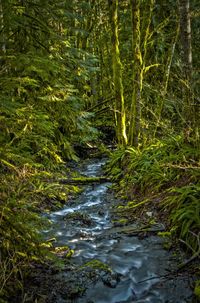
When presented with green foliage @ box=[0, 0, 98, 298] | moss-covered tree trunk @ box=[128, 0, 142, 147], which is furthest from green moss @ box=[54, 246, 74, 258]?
moss-covered tree trunk @ box=[128, 0, 142, 147]

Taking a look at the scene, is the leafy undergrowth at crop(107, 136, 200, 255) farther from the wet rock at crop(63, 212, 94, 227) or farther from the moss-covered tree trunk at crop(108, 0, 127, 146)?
the moss-covered tree trunk at crop(108, 0, 127, 146)

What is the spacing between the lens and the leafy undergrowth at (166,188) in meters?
5.07

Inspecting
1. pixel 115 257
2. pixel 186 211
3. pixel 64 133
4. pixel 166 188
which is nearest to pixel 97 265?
pixel 115 257

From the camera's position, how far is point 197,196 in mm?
5453

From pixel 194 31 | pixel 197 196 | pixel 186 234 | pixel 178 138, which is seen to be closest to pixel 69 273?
pixel 186 234

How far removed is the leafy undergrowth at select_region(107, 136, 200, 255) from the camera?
5.07 metres

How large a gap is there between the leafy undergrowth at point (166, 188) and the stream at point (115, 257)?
0.36 meters

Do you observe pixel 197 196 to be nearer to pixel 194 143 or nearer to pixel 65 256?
pixel 194 143

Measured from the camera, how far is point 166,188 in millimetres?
6645

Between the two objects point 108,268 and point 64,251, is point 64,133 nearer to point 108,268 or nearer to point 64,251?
point 64,251

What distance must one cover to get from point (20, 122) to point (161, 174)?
9.30 ft

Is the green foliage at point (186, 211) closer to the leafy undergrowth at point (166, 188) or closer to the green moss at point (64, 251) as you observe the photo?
the leafy undergrowth at point (166, 188)

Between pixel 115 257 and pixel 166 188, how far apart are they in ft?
7.25

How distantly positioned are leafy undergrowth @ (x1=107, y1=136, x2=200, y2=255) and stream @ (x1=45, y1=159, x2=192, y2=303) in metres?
0.36
